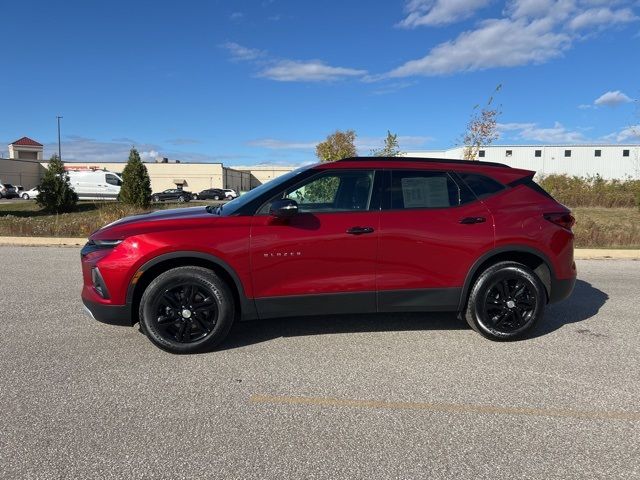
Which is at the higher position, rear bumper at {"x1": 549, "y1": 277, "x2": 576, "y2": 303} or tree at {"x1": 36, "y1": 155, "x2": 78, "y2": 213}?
tree at {"x1": 36, "y1": 155, "x2": 78, "y2": 213}

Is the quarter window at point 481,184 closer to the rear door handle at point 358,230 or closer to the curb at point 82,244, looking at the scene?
the rear door handle at point 358,230

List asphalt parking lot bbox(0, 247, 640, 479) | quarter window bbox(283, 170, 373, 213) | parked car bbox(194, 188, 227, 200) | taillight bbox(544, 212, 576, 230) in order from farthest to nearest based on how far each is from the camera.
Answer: parked car bbox(194, 188, 227, 200)
taillight bbox(544, 212, 576, 230)
quarter window bbox(283, 170, 373, 213)
asphalt parking lot bbox(0, 247, 640, 479)

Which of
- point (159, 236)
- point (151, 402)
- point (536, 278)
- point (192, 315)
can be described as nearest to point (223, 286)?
point (192, 315)

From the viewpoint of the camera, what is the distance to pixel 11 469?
266 centimetres

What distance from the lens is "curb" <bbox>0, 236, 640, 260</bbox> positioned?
1055 centimetres

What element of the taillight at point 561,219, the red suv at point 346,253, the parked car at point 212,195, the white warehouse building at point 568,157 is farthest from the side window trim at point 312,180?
the white warehouse building at point 568,157

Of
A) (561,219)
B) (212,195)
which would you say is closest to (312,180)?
(561,219)

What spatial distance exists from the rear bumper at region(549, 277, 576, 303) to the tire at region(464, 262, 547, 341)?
206 millimetres

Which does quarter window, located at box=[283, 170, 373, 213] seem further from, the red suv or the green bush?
the green bush

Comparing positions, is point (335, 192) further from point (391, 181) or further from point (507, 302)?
point (507, 302)

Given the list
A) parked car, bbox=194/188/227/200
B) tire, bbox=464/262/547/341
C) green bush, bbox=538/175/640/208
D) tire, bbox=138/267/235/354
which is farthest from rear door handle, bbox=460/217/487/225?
parked car, bbox=194/188/227/200

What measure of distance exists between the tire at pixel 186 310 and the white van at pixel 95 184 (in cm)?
4265

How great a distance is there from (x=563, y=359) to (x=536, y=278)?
82 centimetres

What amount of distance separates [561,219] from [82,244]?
10614 mm
